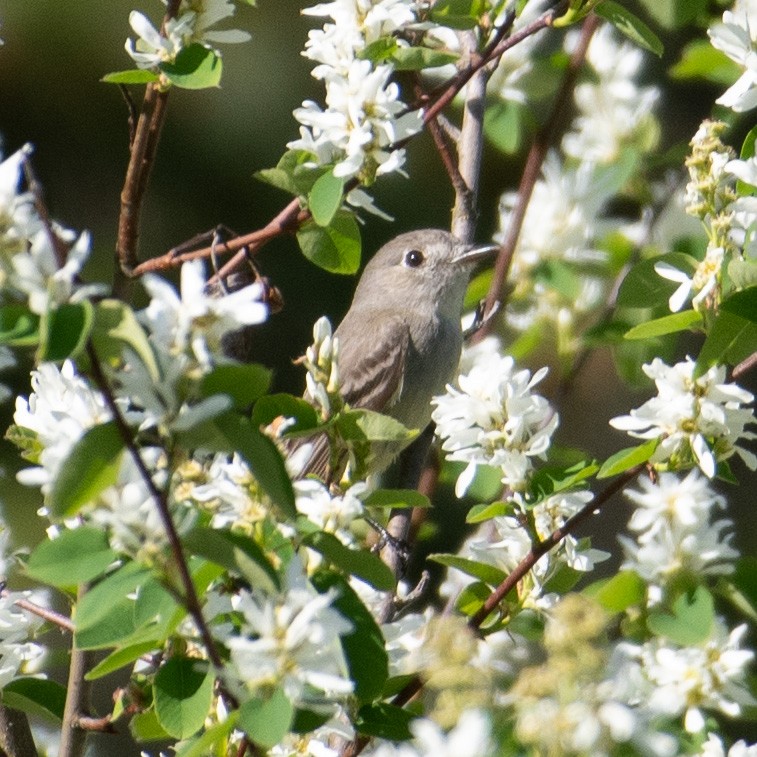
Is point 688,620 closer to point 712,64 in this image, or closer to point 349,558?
point 349,558

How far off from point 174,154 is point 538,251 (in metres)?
3.61

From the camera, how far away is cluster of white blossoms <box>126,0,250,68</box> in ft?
8.00

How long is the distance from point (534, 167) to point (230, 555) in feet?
7.18

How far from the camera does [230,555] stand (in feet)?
5.18

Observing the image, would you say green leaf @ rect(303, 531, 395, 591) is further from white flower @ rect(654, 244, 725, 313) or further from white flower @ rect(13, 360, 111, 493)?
white flower @ rect(654, 244, 725, 313)

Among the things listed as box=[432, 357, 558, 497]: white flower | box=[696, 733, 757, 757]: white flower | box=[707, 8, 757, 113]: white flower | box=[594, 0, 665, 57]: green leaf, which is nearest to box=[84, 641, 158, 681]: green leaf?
box=[432, 357, 558, 497]: white flower

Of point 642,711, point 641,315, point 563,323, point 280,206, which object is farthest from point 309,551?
point 280,206

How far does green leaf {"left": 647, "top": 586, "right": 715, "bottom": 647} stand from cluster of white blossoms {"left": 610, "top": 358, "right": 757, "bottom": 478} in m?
0.19

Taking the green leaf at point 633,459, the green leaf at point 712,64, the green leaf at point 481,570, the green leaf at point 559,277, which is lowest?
the green leaf at point 559,277

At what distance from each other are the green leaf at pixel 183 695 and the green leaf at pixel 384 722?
216mm

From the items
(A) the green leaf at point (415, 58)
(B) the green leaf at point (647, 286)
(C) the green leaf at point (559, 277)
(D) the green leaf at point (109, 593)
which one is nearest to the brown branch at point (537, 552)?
(B) the green leaf at point (647, 286)

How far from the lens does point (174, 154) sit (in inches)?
276

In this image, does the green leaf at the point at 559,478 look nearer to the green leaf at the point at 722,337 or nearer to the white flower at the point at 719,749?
the green leaf at the point at 722,337

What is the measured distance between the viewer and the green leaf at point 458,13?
8.45 feet
